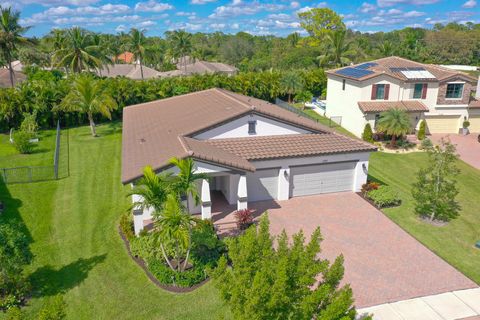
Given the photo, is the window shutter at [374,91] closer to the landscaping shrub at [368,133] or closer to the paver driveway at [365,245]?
the landscaping shrub at [368,133]

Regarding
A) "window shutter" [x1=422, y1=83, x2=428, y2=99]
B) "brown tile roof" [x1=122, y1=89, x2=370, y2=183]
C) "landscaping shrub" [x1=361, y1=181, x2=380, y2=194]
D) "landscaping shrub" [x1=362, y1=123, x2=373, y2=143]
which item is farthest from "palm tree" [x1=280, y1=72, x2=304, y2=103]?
"landscaping shrub" [x1=361, y1=181, x2=380, y2=194]

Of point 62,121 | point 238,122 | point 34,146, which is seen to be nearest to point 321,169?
point 238,122

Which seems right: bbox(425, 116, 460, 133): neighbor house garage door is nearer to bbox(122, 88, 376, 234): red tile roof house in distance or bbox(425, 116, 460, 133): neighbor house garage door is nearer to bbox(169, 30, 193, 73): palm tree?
bbox(122, 88, 376, 234): red tile roof house in distance

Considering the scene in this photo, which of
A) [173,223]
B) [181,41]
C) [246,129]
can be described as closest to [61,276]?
[173,223]

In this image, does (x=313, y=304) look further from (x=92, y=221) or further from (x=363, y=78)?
(x=363, y=78)

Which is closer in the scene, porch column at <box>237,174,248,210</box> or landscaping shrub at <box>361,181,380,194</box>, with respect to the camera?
porch column at <box>237,174,248,210</box>

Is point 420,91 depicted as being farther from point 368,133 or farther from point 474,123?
point 368,133
